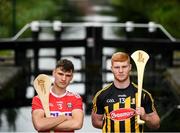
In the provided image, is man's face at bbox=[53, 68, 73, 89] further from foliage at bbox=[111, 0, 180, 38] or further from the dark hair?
foliage at bbox=[111, 0, 180, 38]

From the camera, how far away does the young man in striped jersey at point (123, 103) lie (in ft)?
17.0

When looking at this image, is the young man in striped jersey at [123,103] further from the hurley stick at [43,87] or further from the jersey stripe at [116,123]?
the hurley stick at [43,87]

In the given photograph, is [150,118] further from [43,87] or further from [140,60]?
[43,87]

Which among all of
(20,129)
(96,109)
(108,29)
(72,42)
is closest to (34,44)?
(72,42)

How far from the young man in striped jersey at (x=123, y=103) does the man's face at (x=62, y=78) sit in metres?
0.32

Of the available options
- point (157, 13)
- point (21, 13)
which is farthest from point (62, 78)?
point (157, 13)

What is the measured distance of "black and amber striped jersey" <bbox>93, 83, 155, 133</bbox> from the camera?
5.22 m

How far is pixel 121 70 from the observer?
5.16 metres

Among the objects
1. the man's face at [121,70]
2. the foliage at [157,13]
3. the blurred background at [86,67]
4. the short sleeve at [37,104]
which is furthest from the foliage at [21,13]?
the man's face at [121,70]

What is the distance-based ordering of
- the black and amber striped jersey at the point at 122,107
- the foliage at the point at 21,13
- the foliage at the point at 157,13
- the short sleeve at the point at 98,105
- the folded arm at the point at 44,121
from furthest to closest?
the foliage at the point at 157,13 < the foliage at the point at 21,13 < the short sleeve at the point at 98,105 < the black and amber striped jersey at the point at 122,107 < the folded arm at the point at 44,121

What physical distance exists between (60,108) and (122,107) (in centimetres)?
47

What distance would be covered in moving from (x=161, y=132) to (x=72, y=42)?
25.4 feet

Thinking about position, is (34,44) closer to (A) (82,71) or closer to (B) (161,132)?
(A) (82,71)

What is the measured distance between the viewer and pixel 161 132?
10398 millimetres
